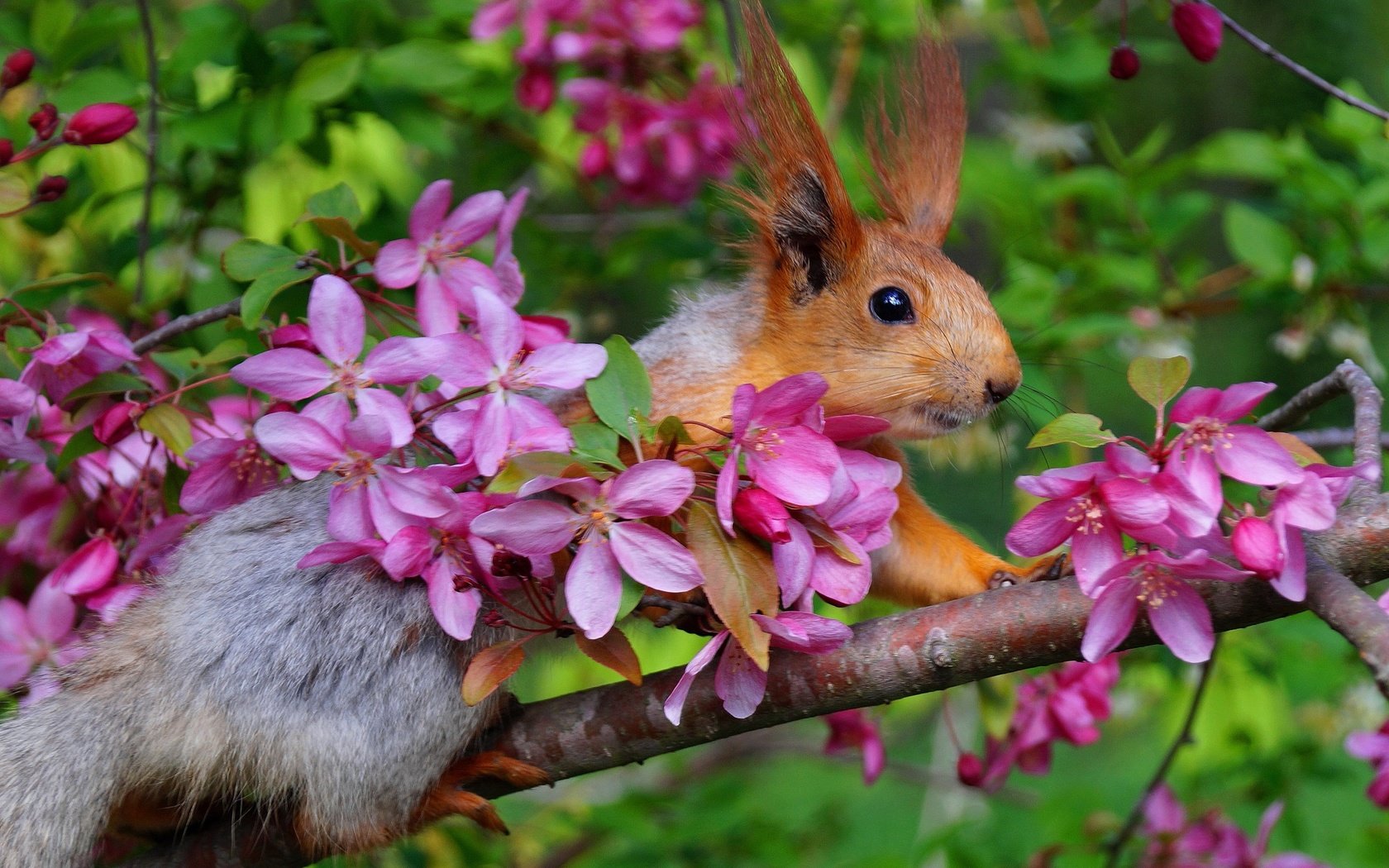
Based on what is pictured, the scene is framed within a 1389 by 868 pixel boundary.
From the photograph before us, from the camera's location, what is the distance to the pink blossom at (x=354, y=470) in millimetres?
1585

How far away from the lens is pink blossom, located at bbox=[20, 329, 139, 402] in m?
1.72

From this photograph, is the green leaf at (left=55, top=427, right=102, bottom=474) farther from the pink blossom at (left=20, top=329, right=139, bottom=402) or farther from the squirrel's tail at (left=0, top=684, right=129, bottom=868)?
Answer: the squirrel's tail at (left=0, top=684, right=129, bottom=868)

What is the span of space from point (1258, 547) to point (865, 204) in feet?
5.27

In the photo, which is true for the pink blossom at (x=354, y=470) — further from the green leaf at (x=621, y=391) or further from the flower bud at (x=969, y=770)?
the flower bud at (x=969, y=770)

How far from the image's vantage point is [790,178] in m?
1.98

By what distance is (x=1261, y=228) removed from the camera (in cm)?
281

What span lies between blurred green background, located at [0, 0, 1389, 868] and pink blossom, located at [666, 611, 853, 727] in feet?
1.97

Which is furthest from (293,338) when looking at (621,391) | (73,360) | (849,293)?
(849,293)

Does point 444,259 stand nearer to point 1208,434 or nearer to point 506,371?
point 506,371

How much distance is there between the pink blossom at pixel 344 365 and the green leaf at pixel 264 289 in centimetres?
8

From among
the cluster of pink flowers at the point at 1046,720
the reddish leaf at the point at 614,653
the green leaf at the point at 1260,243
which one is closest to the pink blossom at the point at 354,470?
the reddish leaf at the point at 614,653

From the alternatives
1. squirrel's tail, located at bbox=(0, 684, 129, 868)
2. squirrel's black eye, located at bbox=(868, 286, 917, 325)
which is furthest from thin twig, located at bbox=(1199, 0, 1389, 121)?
squirrel's tail, located at bbox=(0, 684, 129, 868)

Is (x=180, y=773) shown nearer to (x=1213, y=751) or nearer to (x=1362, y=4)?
(x=1213, y=751)

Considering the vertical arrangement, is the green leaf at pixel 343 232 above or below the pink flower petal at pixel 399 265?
above
